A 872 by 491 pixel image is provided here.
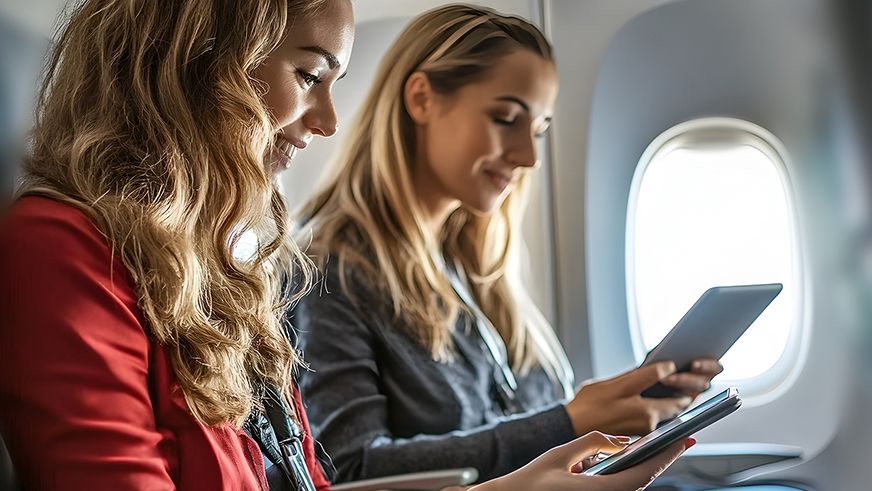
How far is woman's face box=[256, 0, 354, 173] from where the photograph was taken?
1073mm

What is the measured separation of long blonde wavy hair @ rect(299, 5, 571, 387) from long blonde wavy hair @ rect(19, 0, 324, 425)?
56 centimetres

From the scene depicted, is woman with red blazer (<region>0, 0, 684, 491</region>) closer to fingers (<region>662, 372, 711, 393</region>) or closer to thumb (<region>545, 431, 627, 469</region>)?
thumb (<region>545, 431, 627, 469</region>)

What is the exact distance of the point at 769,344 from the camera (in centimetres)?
196

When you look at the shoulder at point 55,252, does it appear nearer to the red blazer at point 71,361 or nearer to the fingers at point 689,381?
the red blazer at point 71,361

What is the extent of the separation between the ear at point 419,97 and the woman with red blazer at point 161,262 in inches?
22.2

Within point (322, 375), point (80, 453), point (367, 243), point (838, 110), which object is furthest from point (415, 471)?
point (838, 110)

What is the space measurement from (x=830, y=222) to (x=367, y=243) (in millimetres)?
1006

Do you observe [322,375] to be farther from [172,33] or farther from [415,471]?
[172,33]

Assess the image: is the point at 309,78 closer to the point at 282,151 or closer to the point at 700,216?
the point at 282,151

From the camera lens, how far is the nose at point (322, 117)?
115 centimetres

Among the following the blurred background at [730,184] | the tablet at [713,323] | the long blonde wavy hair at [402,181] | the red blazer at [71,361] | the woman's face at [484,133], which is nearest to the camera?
the red blazer at [71,361]

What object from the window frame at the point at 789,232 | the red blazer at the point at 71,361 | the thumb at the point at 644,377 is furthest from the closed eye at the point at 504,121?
the red blazer at the point at 71,361

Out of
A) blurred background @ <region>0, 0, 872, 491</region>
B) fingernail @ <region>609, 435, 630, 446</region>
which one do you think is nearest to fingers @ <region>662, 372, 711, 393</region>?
fingernail @ <region>609, 435, 630, 446</region>

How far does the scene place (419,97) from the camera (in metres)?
1.68
